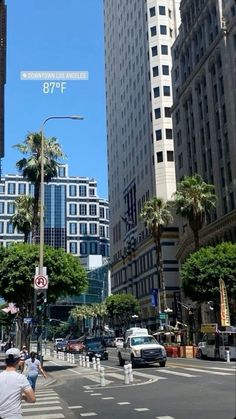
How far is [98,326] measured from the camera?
136 metres

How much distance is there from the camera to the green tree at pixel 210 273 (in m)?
47.7

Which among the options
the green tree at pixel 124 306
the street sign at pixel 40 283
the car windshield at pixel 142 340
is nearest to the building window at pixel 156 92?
the green tree at pixel 124 306

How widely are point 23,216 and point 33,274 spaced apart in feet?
69.5

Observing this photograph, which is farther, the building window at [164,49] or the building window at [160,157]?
the building window at [164,49]

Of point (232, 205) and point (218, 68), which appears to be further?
point (218, 68)

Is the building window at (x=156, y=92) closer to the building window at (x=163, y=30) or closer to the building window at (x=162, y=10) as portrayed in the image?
the building window at (x=163, y=30)

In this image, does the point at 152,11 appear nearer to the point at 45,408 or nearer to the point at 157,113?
the point at 157,113

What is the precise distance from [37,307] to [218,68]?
143ft

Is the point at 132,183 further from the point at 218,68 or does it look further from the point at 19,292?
the point at 19,292

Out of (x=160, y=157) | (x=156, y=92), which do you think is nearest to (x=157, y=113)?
(x=156, y=92)

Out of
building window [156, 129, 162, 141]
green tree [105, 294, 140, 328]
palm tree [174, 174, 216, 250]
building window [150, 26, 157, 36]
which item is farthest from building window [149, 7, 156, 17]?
palm tree [174, 174, 216, 250]

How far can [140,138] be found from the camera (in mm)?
99125

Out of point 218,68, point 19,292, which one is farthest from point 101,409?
point 218,68

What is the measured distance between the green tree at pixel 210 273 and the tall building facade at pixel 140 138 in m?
33.8
